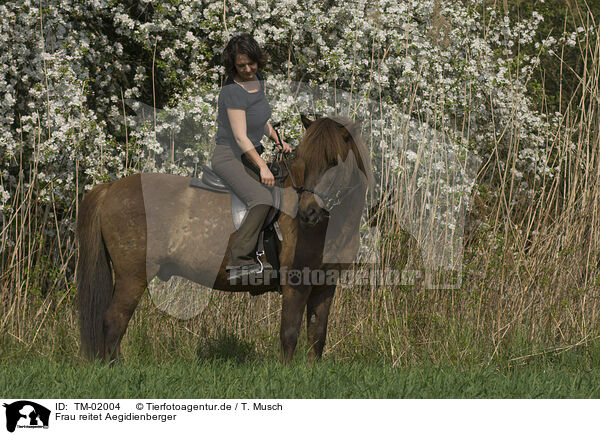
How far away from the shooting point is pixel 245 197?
541cm

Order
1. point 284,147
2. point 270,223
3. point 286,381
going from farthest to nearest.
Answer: point 284,147, point 270,223, point 286,381

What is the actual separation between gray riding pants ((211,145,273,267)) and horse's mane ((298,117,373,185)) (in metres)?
0.52

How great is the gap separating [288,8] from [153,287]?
11.3 ft

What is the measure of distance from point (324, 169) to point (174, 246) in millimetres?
1487

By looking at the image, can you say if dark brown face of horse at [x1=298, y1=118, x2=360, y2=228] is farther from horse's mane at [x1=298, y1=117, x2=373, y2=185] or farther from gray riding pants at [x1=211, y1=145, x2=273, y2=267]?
gray riding pants at [x1=211, y1=145, x2=273, y2=267]

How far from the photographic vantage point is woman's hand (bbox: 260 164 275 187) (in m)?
5.27

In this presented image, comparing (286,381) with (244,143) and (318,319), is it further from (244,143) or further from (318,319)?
(244,143)

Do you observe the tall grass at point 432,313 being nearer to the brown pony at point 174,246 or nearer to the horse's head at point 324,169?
the brown pony at point 174,246

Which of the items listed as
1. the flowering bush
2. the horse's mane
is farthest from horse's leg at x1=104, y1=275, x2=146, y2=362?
the flowering bush

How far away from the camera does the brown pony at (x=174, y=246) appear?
17.6ft

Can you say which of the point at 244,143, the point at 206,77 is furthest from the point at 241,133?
the point at 206,77

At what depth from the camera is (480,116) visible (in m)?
8.40
